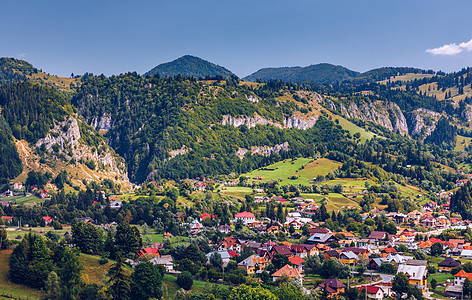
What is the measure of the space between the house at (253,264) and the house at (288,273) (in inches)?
236

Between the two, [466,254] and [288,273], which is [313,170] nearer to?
[466,254]

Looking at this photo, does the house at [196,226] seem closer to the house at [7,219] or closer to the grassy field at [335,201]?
the grassy field at [335,201]

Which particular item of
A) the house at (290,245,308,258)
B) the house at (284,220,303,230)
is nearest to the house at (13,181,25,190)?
the house at (284,220,303,230)

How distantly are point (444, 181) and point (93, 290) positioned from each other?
146 m

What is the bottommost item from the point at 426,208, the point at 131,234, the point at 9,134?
the point at 426,208

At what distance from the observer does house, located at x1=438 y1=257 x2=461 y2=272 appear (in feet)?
293

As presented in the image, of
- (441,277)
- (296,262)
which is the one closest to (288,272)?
(296,262)

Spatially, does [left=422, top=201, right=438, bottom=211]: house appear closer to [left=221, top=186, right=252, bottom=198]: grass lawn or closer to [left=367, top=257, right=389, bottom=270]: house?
[left=221, top=186, right=252, bottom=198]: grass lawn

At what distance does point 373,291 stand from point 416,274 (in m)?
10.7

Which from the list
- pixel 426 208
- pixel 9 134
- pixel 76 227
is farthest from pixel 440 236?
pixel 9 134

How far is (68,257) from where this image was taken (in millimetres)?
72188

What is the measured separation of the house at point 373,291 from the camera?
72.9 meters

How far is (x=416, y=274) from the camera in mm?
80625

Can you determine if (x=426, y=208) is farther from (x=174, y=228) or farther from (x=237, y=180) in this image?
(x=174, y=228)
